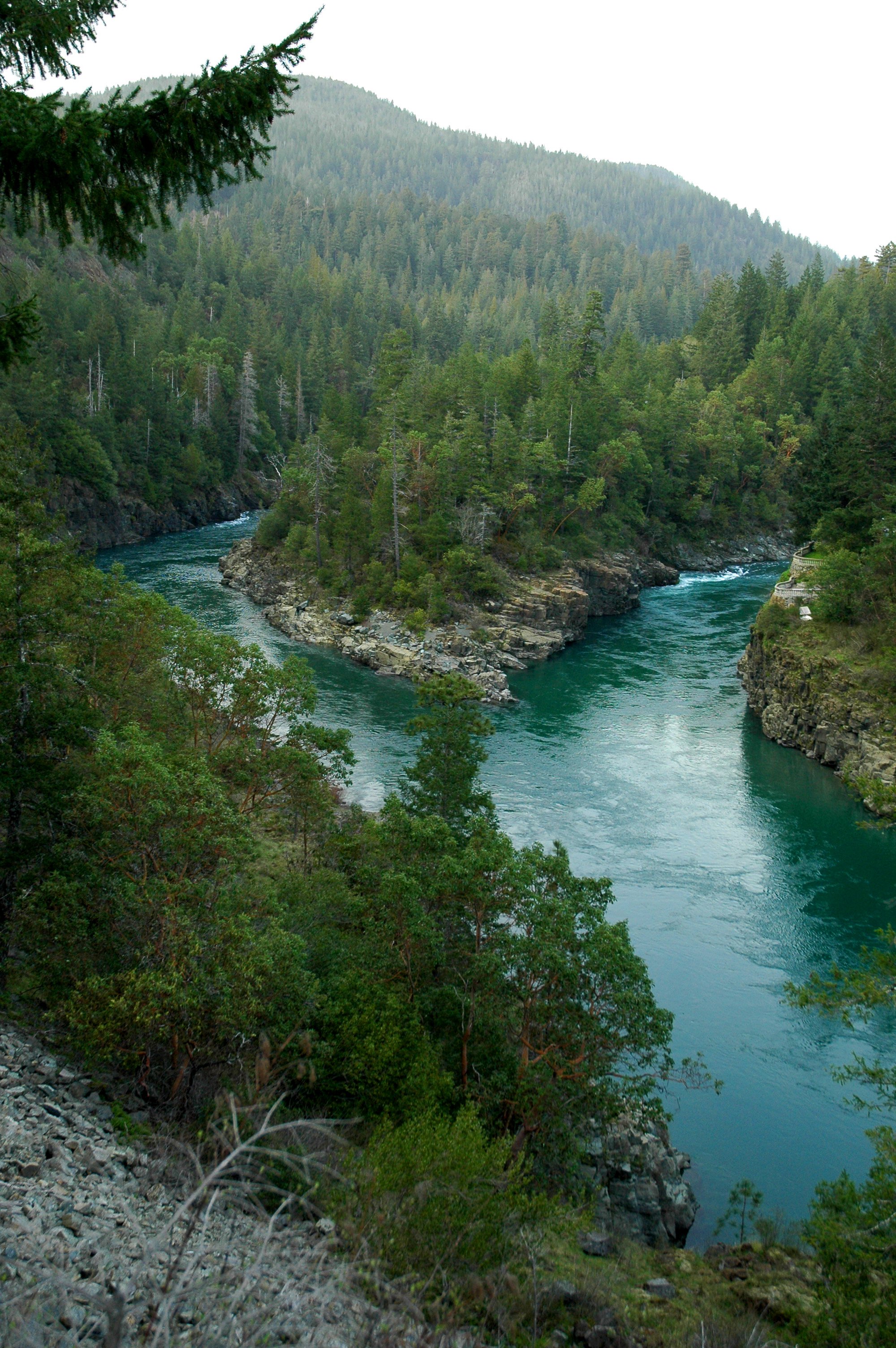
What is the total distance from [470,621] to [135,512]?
4272cm

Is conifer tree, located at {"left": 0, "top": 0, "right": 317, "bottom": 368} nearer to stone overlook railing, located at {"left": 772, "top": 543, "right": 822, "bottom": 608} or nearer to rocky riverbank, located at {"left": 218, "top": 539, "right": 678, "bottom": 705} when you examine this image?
rocky riverbank, located at {"left": 218, "top": 539, "right": 678, "bottom": 705}

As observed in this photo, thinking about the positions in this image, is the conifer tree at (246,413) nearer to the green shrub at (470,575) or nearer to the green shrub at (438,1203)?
the green shrub at (470,575)

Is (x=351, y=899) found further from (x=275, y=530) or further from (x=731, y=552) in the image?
(x=731, y=552)

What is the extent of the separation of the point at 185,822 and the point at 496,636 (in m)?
39.7

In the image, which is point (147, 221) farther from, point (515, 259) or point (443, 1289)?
point (515, 259)

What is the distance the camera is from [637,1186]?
17969 mm

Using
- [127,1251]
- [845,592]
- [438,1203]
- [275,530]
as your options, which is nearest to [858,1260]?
[438,1203]

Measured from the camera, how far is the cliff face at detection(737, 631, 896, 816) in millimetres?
37750

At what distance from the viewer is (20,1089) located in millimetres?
12562

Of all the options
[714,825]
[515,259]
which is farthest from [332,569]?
[515,259]

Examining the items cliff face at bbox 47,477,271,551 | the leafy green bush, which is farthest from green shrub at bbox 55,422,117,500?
the leafy green bush

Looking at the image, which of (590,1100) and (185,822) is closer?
(590,1100)

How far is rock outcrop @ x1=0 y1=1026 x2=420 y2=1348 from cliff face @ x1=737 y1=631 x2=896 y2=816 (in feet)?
102

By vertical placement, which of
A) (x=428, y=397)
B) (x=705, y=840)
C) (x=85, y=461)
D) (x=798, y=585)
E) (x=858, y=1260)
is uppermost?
(x=428, y=397)
